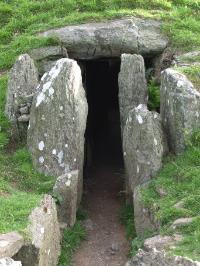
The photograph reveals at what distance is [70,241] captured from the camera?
583 inches

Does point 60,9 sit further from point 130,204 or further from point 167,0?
point 130,204

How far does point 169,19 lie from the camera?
21828 mm

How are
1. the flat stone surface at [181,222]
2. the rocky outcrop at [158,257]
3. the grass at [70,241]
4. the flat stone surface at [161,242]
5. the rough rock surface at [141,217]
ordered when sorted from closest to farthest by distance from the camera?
the rocky outcrop at [158,257]
the flat stone surface at [161,242]
the flat stone surface at [181,222]
the rough rock surface at [141,217]
the grass at [70,241]

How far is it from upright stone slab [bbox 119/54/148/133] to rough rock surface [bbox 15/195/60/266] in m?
4.63

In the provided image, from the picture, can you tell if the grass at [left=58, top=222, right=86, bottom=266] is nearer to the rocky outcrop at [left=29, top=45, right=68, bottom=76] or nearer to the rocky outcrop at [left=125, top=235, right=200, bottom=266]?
the rocky outcrop at [left=125, top=235, right=200, bottom=266]

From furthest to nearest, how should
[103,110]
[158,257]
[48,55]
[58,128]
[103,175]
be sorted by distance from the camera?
[103,110], [48,55], [103,175], [58,128], [158,257]

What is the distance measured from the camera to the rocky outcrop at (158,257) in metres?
10.8

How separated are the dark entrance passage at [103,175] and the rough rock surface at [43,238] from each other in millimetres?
986

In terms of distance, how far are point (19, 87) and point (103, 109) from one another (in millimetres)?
9414

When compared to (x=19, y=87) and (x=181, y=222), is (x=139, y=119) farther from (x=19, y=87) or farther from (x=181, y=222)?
(x=19, y=87)

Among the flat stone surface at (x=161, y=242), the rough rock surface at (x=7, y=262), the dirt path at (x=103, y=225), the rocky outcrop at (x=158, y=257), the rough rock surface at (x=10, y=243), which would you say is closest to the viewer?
the rough rock surface at (x=7, y=262)

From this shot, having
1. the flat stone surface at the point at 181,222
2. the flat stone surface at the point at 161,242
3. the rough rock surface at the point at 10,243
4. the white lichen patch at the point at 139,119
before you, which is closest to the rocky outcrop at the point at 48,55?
the white lichen patch at the point at 139,119

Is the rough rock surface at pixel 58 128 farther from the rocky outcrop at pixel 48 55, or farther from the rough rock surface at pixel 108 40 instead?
the rough rock surface at pixel 108 40

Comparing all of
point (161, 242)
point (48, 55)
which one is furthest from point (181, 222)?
point (48, 55)
